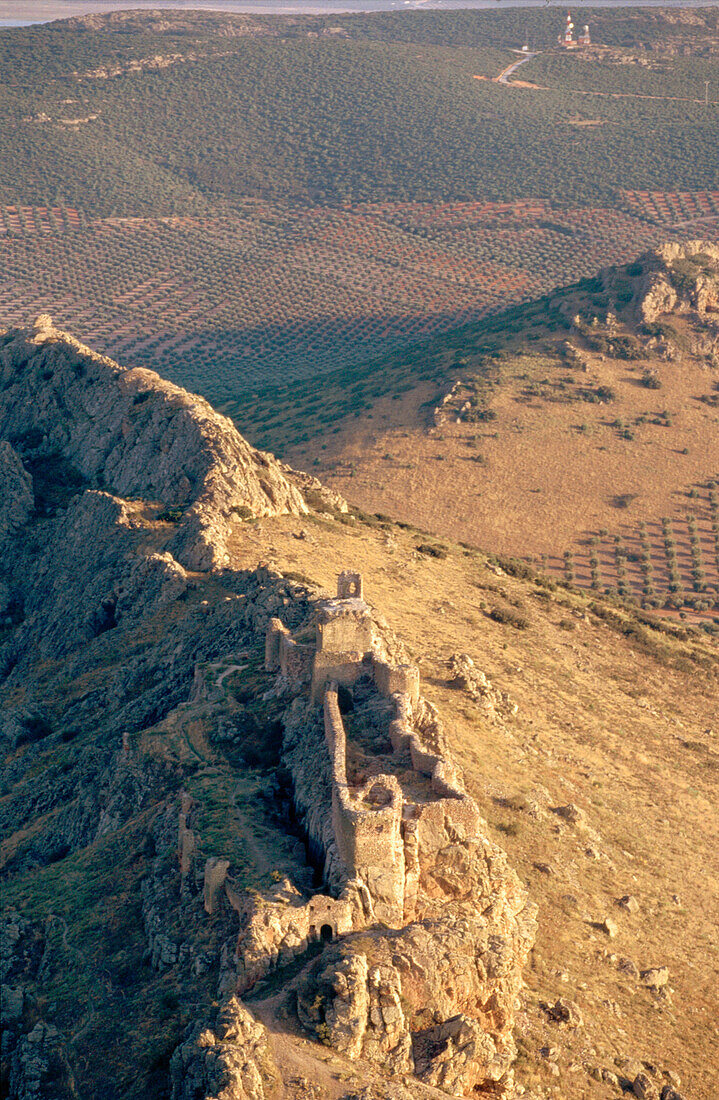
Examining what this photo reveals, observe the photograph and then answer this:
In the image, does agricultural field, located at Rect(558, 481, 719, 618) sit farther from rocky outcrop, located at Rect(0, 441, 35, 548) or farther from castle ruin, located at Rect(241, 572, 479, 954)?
castle ruin, located at Rect(241, 572, 479, 954)

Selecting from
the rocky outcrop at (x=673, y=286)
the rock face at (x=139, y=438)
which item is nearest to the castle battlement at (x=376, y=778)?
the rock face at (x=139, y=438)

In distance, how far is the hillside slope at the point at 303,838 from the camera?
1042 inches

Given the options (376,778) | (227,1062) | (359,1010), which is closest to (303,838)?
(376,778)

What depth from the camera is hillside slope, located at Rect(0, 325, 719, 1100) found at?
86.8 feet

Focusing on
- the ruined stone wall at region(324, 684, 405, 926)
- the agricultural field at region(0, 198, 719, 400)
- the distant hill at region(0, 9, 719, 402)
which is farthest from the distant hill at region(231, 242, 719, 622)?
the ruined stone wall at region(324, 684, 405, 926)

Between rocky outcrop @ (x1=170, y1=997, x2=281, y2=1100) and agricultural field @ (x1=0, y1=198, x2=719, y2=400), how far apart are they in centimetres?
9812

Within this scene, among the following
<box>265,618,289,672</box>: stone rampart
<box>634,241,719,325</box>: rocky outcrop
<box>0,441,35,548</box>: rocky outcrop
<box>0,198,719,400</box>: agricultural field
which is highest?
<box>265,618,289,672</box>: stone rampart

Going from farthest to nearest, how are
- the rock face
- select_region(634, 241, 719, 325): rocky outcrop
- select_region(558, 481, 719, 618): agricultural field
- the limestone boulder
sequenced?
select_region(634, 241, 719, 325): rocky outcrop < select_region(558, 481, 719, 618): agricultural field < the rock face < the limestone boulder

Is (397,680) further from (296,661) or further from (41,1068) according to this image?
(41,1068)

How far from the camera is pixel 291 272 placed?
159250 mm

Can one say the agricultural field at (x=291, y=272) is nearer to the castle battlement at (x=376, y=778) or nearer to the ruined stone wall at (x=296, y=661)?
the ruined stone wall at (x=296, y=661)

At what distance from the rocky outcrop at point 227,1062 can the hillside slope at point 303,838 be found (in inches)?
2.1

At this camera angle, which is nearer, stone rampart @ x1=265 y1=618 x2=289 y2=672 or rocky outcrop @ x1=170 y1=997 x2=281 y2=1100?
rocky outcrop @ x1=170 y1=997 x2=281 y2=1100

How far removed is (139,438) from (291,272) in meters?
101
